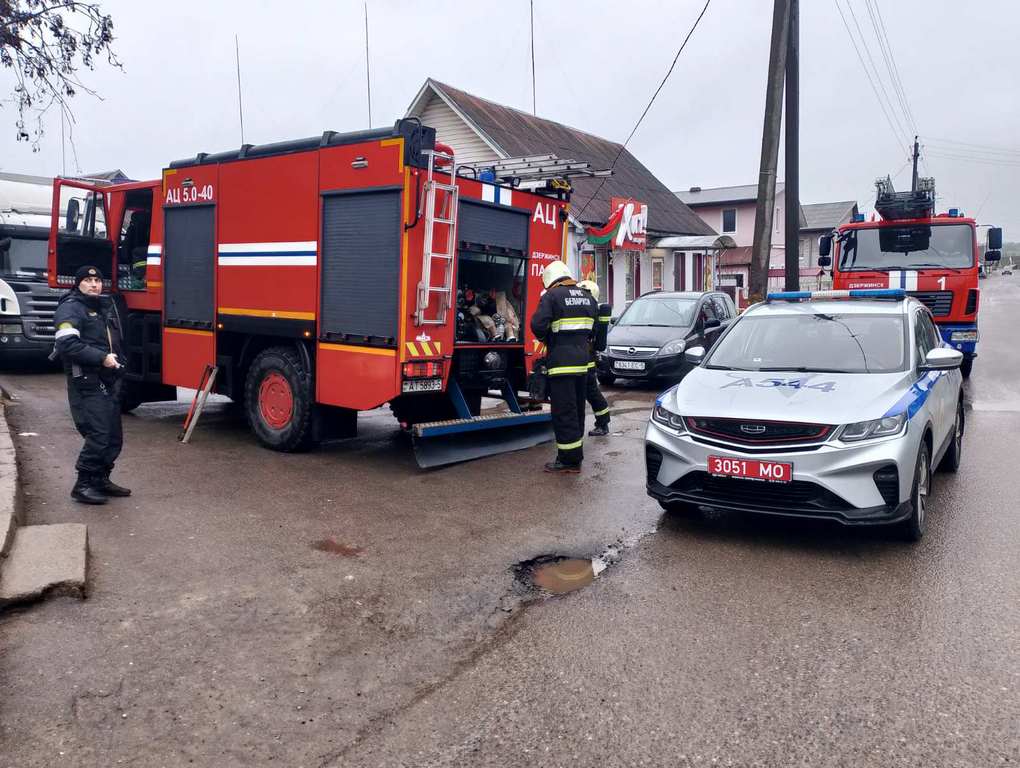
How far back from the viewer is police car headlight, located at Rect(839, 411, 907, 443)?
16.7 feet

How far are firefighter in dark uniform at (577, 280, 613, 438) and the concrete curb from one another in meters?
A: 4.74

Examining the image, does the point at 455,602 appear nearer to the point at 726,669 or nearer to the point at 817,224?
the point at 726,669

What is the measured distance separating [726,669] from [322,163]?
5.66 metres

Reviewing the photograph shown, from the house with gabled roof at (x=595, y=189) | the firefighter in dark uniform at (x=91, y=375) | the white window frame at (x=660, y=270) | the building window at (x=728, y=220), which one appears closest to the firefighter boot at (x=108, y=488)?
the firefighter in dark uniform at (x=91, y=375)

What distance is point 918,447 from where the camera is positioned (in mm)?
5348

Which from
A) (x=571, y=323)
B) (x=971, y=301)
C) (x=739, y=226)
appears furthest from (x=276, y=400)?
(x=739, y=226)

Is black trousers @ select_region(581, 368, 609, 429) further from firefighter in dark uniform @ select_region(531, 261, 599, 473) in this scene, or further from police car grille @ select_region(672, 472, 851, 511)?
police car grille @ select_region(672, 472, 851, 511)

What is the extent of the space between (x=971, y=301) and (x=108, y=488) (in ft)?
40.3

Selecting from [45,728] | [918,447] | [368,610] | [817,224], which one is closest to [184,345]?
[368,610]

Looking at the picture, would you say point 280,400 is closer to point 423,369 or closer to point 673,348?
point 423,369

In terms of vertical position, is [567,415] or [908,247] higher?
[908,247]

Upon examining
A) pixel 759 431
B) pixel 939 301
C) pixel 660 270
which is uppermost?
pixel 660 270

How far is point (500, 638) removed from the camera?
13.4ft

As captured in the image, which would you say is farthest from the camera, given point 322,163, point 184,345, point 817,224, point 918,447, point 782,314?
point 817,224
